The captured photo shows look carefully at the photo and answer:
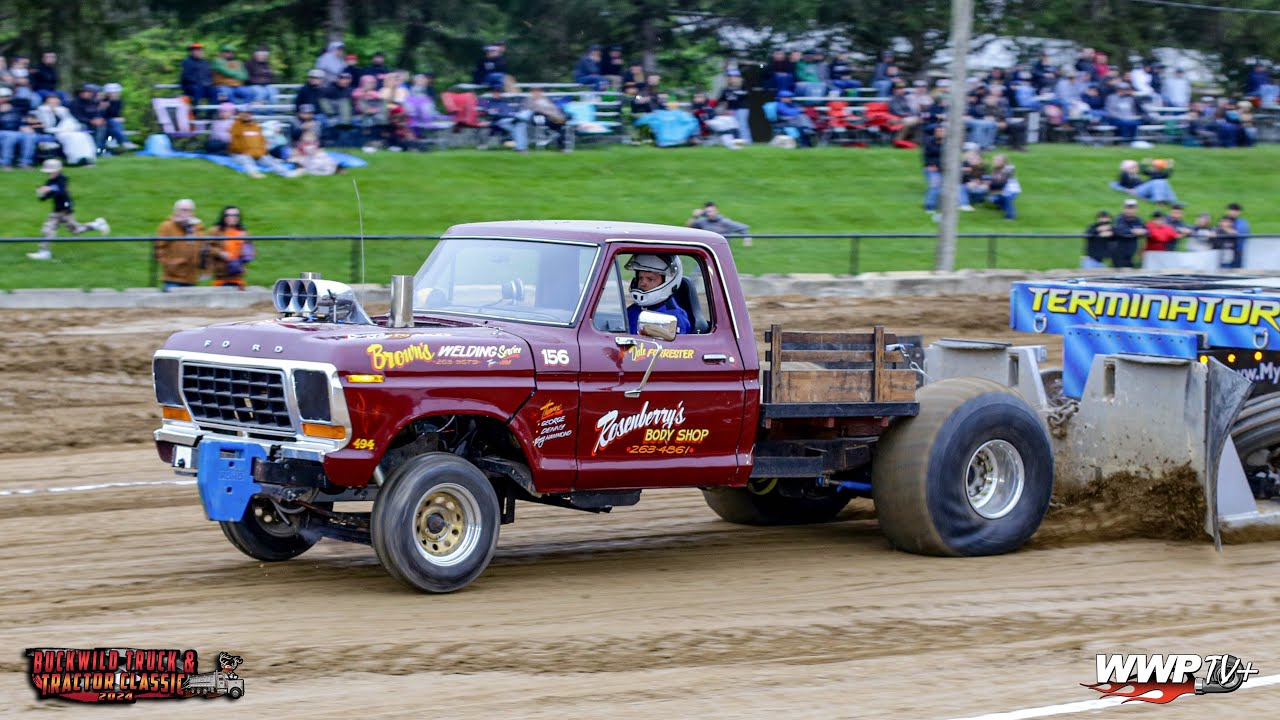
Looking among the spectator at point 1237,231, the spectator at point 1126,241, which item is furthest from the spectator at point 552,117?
the spectator at point 1237,231

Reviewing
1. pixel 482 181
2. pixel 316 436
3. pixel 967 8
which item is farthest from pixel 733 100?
pixel 316 436

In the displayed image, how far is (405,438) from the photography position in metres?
7.80

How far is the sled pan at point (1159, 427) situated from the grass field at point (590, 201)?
10.0 metres

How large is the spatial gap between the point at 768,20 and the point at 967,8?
14.3m

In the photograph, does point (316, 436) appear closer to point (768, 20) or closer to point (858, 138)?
point (858, 138)

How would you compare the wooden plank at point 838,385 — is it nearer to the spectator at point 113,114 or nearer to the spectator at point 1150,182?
the spectator at point 113,114

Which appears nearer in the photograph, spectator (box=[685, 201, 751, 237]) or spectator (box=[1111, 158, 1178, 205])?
spectator (box=[685, 201, 751, 237])

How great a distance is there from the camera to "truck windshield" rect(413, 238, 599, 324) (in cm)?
816

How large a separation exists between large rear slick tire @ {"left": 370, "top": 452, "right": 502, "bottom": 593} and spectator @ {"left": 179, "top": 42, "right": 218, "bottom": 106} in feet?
55.9

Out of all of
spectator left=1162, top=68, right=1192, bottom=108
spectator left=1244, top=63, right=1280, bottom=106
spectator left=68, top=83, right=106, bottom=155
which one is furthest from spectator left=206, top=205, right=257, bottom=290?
spectator left=1244, top=63, right=1280, bottom=106

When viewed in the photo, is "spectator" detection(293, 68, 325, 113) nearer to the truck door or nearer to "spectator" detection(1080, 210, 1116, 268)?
"spectator" detection(1080, 210, 1116, 268)

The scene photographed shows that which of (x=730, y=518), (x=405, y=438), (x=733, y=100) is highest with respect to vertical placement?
(x=733, y=100)

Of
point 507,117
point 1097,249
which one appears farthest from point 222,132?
point 1097,249

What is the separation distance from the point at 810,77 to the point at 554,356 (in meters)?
22.6
